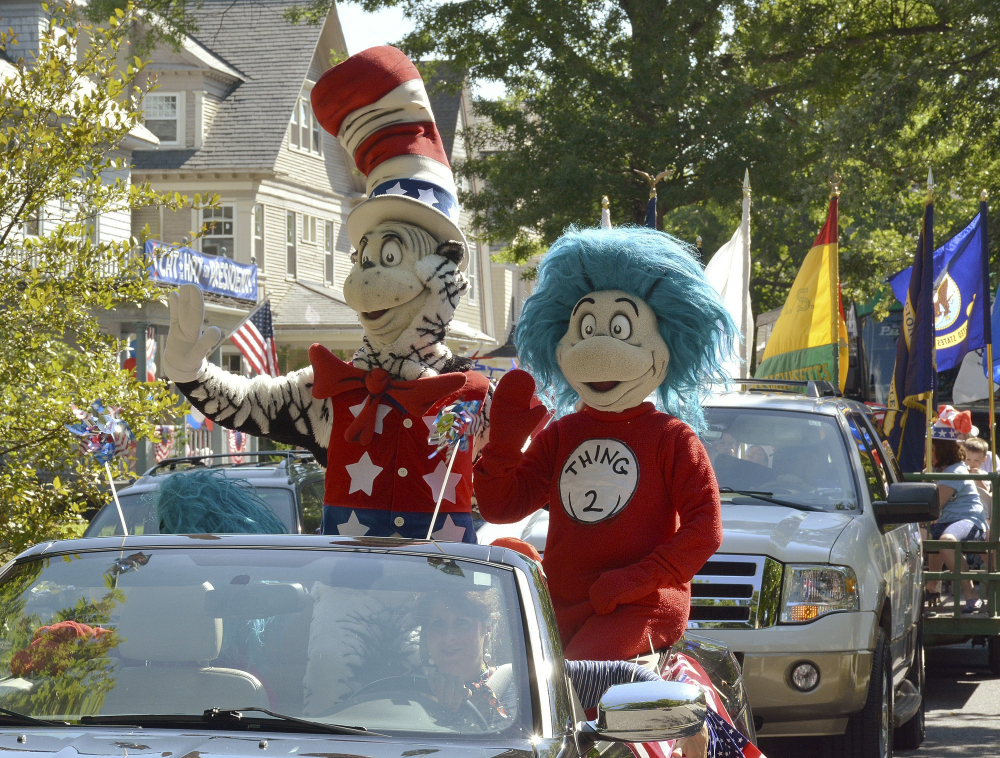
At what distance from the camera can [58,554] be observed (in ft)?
10.9

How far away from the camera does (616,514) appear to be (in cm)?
436

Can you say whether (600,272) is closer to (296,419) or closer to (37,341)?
(296,419)

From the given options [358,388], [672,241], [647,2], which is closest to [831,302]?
[672,241]

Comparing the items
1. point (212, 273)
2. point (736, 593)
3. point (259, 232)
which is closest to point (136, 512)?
point (736, 593)

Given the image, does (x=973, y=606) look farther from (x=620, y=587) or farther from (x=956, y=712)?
(x=620, y=587)

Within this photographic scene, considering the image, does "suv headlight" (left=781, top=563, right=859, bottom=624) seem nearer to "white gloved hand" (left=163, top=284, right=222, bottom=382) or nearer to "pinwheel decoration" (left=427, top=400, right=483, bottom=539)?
"pinwheel decoration" (left=427, top=400, right=483, bottom=539)

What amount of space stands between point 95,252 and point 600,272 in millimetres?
2679

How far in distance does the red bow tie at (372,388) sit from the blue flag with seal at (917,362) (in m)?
6.12

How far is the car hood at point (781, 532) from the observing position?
19.5 ft

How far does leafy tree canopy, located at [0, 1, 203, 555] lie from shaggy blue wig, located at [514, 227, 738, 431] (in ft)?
7.39

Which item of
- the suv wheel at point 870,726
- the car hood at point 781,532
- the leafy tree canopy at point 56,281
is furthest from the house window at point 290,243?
the suv wheel at point 870,726

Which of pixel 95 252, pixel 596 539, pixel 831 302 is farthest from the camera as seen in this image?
pixel 831 302

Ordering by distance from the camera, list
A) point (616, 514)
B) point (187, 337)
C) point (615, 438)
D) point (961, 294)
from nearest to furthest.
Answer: point (616, 514) → point (615, 438) → point (187, 337) → point (961, 294)

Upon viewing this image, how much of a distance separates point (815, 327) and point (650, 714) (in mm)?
7816
